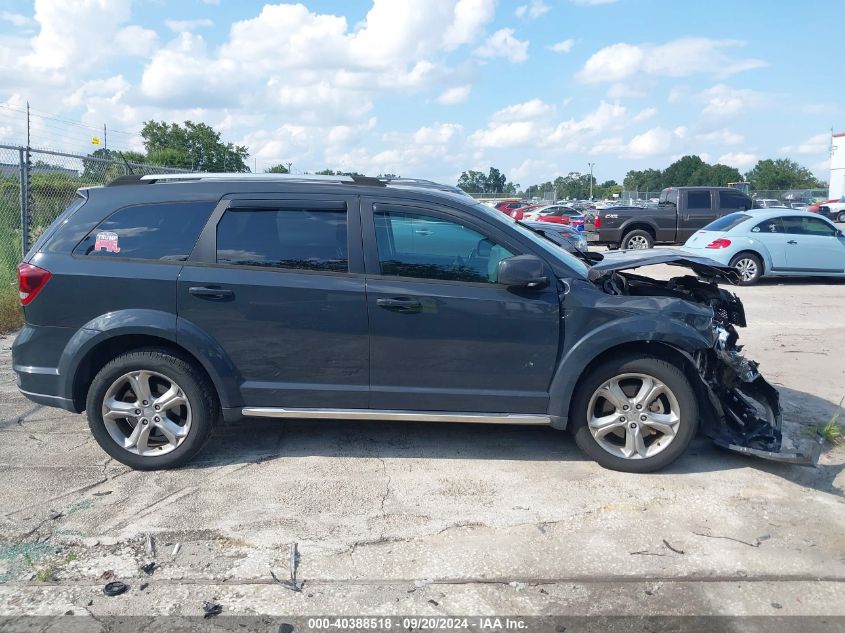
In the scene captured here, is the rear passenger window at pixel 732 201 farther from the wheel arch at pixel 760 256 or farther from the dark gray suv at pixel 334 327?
the dark gray suv at pixel 334 327

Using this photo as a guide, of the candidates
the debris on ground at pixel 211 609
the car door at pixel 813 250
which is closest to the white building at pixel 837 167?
the car door at pixel 813 250

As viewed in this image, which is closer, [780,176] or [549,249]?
[549,249]

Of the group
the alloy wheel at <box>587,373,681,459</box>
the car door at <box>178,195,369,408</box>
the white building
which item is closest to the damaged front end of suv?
the alloy wheel at <box>587,373,681,459</box>

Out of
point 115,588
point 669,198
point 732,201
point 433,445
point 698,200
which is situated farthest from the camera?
point 669,198

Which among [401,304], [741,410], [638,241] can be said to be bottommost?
[741,410]

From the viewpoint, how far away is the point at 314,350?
181 inches

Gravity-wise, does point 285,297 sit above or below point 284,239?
below

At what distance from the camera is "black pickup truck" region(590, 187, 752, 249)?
1864cm

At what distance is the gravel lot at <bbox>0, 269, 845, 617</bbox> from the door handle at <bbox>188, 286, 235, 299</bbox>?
1158 millimetres

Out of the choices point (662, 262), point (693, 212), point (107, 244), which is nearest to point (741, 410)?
point (662, 262)

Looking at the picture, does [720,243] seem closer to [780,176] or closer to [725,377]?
[725,377]

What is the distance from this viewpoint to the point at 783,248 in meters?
13.4

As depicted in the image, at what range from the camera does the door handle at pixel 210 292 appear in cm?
457

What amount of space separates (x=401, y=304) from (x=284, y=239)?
2.94ft
